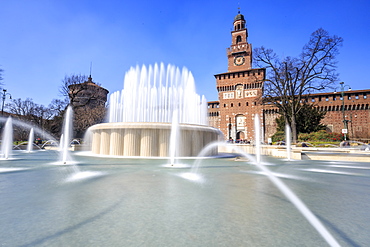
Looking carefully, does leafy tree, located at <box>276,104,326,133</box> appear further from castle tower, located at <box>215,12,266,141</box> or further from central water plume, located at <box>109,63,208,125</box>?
central water plume, located at <box>109,63,208,125</box>

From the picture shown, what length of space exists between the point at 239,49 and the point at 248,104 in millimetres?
14854

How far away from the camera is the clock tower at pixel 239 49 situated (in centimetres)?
4656

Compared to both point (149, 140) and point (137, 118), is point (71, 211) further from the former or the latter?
point (137, 118)

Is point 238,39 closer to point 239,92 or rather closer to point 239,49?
point 239,49

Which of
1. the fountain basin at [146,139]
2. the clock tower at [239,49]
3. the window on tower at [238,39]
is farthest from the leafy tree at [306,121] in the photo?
the window on tower at [238,39]

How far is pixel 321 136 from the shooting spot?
70.8ft

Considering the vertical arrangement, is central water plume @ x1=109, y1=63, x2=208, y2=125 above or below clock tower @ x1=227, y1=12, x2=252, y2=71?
below

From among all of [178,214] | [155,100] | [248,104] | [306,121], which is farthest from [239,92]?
[178,214]

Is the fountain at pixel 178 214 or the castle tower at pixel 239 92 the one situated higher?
the castle tower at pixel 239 92

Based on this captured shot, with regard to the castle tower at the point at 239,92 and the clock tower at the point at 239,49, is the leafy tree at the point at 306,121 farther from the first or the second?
the clock tower at the point at 239,49

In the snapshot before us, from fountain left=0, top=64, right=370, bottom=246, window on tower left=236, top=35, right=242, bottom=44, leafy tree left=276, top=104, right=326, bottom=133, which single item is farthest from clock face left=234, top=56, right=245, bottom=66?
fountain left=0, top=64, right=370, bottom=246

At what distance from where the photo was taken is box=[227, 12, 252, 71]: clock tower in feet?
153

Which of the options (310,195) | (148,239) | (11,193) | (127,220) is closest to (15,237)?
(127,220)

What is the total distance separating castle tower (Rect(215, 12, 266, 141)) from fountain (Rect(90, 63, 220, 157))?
108 feet
